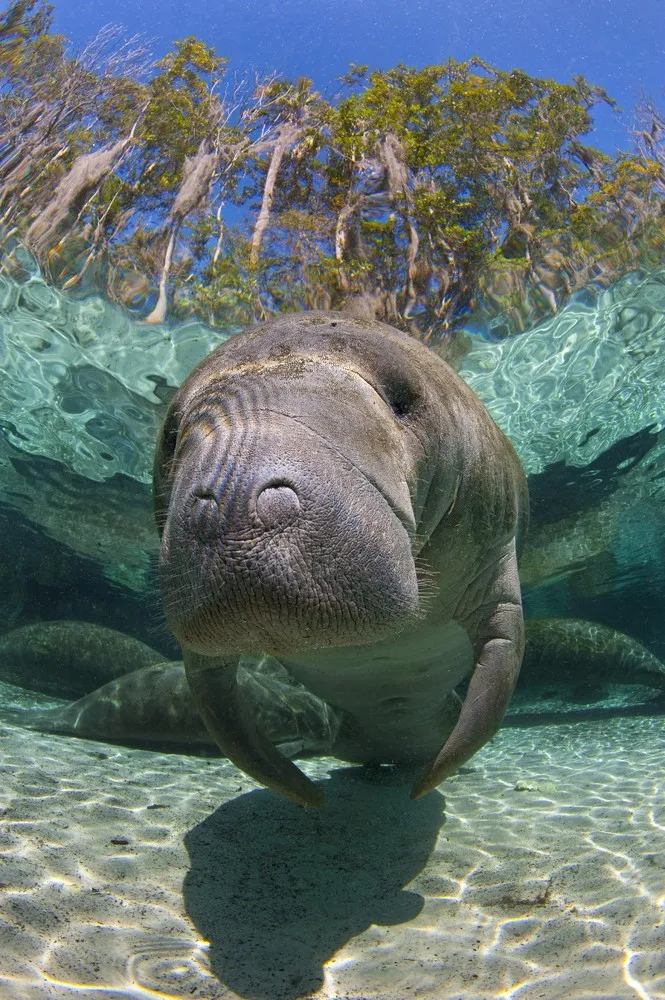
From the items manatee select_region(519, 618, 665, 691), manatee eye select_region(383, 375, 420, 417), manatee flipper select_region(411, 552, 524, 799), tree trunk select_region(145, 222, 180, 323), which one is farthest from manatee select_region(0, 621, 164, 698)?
manatee eye select_region(383, 375, 420, 417)

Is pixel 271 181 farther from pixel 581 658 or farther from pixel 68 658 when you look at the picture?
pixel 581 658

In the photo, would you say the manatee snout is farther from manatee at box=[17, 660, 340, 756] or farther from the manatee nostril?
manatee at box=[17, 660, 340, 756]

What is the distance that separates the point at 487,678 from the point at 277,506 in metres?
2.00

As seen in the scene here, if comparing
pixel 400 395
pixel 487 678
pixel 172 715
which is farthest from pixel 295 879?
pixel 172 715

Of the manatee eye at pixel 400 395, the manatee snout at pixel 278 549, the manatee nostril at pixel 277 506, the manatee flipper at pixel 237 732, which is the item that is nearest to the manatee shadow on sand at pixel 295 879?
the manatee flipper at pixel 237 732

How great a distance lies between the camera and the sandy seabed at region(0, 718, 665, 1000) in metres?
1.83

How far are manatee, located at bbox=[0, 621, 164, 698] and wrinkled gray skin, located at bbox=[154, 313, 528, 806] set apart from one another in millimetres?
7421

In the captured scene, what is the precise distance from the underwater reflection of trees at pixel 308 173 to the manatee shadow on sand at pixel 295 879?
4141 millimetres

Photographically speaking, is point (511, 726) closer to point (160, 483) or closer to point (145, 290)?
point (145, 290)

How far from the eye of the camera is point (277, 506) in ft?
5.16

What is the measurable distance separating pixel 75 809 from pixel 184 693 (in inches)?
119

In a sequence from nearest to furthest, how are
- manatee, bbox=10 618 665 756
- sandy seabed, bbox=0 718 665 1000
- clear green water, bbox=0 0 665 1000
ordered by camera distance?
1. sandy seabed, bbox=0 718 665 1000
2. clear green water, bbox=0 0 665 1000
3. manatee, bbox=10 618 665 756

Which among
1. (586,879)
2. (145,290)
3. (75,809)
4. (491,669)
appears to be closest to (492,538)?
(491,669)

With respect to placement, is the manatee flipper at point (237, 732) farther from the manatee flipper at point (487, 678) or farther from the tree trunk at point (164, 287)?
the tree trunk at point (164, 287)
